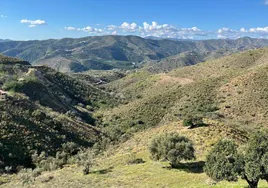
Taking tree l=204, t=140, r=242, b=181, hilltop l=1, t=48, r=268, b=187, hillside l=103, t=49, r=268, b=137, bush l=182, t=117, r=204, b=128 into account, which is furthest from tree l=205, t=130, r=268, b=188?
hillside l=103, t=49, r=268, b=137

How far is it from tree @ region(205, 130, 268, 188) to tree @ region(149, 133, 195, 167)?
1100 centimetres

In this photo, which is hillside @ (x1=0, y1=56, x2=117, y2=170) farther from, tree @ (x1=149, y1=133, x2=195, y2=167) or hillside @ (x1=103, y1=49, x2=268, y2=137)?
tree @ (x1=149, y1=133, x2=195, y2=167)

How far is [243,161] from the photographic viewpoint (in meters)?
22.4

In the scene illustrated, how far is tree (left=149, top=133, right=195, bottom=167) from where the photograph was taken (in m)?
35.7

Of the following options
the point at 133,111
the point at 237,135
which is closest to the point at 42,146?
the point at 237,135

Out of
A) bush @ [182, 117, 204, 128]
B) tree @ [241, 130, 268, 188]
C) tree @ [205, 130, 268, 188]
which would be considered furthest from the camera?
bush @ [182, 117, 204, 128]

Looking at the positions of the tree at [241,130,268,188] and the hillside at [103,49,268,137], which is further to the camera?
the hillside at [103,49,268,137]

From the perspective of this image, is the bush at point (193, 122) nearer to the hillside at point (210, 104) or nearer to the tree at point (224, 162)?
the hillside at point (210, 104)

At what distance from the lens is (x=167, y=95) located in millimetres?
111938

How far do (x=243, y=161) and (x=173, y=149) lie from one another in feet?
46.0

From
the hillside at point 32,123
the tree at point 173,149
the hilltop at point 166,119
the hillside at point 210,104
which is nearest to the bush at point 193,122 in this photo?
the hilltop at point 166,119

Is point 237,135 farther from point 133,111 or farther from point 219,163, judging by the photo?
point 133,111

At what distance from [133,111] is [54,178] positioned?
68897mm

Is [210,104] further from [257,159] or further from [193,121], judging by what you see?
[257,159]
